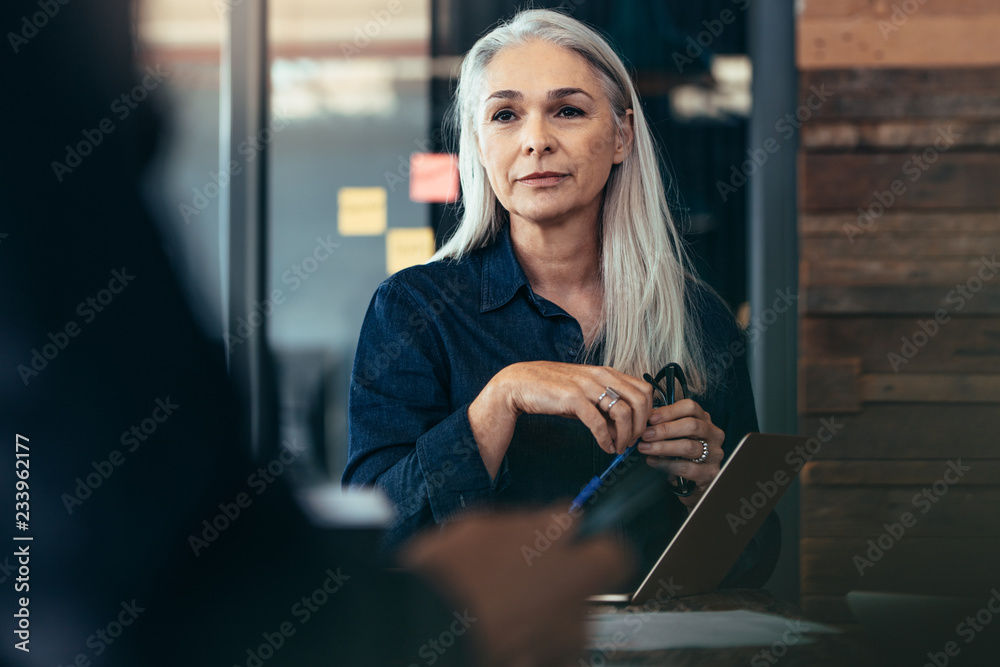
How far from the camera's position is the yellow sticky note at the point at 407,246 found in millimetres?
1868

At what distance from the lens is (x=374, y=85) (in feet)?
6.47

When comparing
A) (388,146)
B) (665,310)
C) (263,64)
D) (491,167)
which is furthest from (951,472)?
(263,64)

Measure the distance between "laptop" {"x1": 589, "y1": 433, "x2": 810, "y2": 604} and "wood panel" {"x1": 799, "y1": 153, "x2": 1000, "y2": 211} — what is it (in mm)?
960

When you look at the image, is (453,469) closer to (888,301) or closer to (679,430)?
(679,430)

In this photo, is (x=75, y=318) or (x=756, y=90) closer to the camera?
(x=75, y=318)

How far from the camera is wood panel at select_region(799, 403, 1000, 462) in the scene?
1770mm

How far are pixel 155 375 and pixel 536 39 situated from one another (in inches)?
33.0

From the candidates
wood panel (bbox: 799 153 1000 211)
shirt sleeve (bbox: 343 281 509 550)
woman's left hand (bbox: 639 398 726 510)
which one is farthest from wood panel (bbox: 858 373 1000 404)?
shirt sleeve (bbox: 343 281 509 550)

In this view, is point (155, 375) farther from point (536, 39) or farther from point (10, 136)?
point (536, 39)

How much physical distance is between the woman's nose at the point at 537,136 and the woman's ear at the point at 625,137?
0.12 metres

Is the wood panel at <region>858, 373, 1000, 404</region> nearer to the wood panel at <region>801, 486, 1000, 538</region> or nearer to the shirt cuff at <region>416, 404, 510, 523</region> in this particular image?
the wood panel at <region>801, 486, 1000, 538</region>

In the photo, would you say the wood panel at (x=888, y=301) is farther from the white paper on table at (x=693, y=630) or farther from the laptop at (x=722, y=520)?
the white paper on table at (x=693, y=630)

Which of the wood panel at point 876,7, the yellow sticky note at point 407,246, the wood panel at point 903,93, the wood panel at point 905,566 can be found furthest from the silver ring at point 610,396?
the wood panel at point 876,7

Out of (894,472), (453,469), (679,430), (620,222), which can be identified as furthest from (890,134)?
(453,469)
